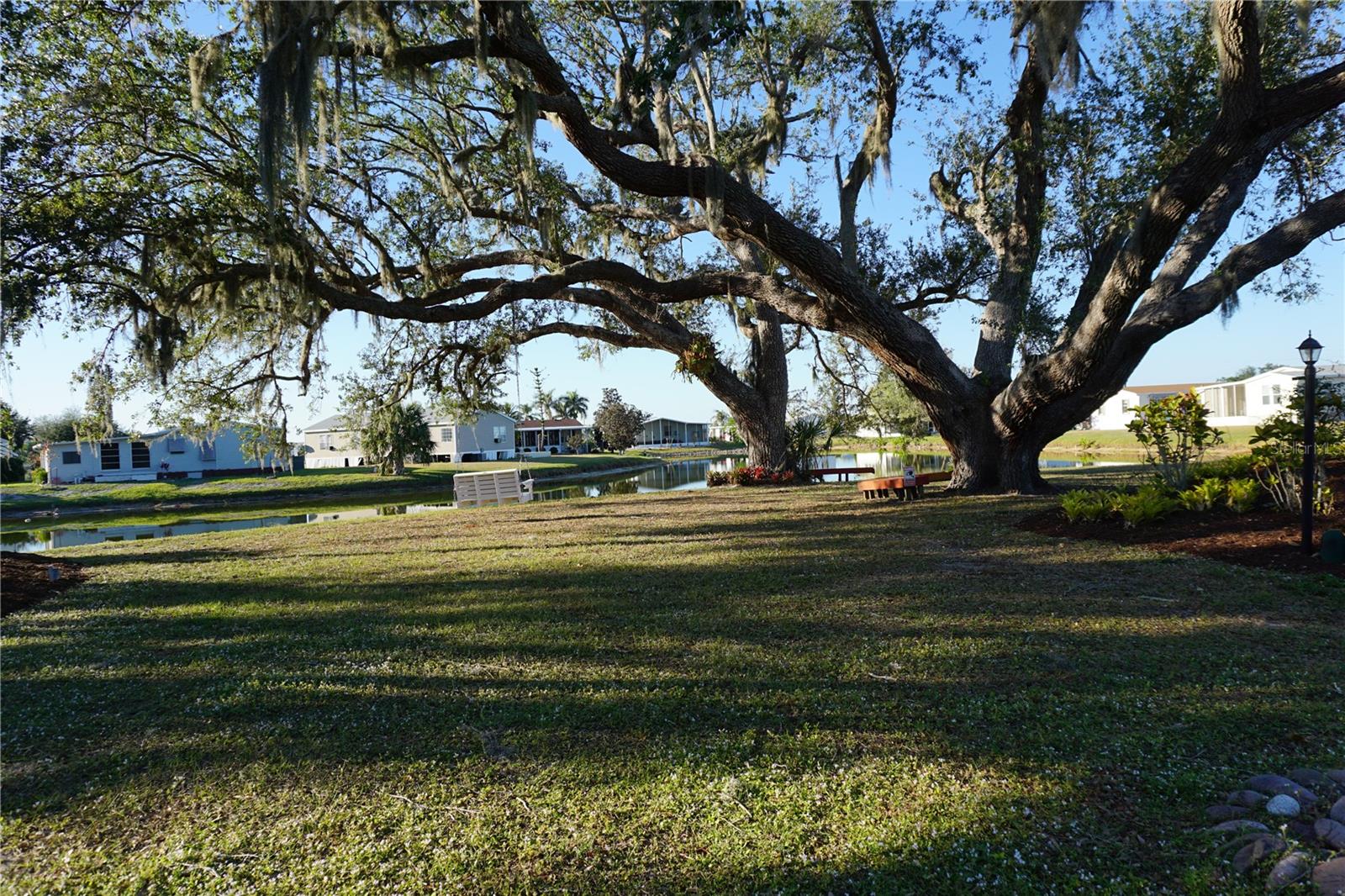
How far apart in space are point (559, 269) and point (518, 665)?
894 cm

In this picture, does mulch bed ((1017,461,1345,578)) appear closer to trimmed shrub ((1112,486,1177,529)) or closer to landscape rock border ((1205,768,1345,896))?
trimmed shrub ((1112,486,1177,529))

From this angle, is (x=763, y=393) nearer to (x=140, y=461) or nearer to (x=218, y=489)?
(x=218, y=489)

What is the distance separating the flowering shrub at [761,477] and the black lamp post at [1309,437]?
10.7 meters

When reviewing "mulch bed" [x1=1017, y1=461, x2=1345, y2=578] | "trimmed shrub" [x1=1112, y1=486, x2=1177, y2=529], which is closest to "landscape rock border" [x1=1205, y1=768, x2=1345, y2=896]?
"mulch bed" [x1=1017, y1=461, x2=1345, y2=578]

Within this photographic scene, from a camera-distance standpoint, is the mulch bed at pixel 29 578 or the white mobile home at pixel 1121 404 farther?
the white mobile home at pixel 1121 404

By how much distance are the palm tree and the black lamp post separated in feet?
267

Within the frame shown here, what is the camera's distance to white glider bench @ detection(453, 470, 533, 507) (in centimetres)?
1570

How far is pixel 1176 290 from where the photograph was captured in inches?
362

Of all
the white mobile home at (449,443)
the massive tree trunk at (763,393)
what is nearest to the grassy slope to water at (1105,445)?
the massive tree trunk at (763,393)

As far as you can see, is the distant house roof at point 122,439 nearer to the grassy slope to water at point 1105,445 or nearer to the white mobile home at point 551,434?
the grassy slope to water at point 1105,445

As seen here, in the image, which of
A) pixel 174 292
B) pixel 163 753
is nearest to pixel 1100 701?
pixel 163 753

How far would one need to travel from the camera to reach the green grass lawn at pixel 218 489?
26062 mm


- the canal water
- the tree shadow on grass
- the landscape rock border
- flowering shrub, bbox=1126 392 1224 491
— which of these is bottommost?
the canal water

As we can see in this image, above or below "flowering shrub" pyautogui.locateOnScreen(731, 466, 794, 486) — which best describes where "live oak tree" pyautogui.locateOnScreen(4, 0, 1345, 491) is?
above
